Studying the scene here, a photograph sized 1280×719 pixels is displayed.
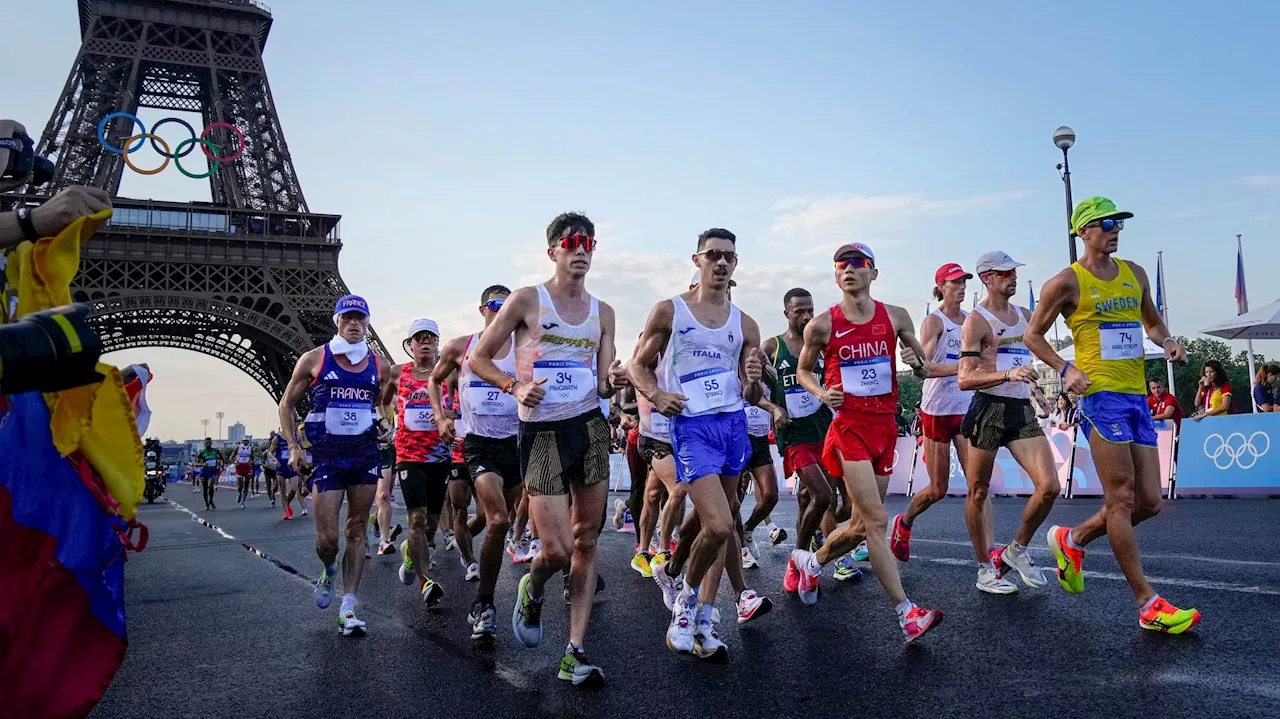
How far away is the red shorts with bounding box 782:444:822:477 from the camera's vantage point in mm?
7262

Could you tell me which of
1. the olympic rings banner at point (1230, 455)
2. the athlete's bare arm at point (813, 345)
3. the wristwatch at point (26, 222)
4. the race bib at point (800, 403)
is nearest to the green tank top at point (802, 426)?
the race bib at point (800, 403)

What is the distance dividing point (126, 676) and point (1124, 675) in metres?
4.74

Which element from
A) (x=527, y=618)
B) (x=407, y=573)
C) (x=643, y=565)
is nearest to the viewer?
(x=527, y=618)

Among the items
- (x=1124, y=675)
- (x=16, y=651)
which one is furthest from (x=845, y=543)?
(x=16, y=651)

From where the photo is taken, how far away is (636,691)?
13.3 feet

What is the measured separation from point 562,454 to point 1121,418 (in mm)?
2999

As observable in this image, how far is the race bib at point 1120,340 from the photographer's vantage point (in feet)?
17.1

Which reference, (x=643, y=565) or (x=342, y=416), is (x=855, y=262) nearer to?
(x=342, y=416)

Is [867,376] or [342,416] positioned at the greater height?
[867,376]

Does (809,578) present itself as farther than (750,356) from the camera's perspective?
Yes

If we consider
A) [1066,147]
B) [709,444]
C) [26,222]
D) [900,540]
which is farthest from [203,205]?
[26,222]

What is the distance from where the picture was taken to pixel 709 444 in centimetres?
487

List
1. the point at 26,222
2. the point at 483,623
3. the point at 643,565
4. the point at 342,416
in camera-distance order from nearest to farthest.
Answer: the point at 26,222, the point at 483,623, the point at 342,416, the point at 643,565

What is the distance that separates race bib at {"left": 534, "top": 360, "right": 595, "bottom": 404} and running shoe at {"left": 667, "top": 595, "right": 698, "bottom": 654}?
117 cm
